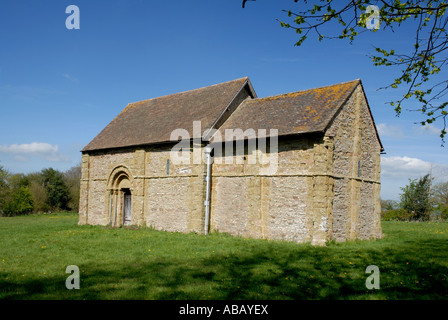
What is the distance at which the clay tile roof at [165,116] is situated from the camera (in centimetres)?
1912

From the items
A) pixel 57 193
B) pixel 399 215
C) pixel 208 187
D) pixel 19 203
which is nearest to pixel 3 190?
pixel 19 203

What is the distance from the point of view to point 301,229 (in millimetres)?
14266

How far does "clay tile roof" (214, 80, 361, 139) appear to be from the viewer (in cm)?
1469

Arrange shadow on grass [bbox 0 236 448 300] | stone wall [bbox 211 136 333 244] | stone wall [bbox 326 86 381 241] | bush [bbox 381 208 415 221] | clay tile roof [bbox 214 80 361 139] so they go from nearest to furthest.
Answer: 1. shadow on grass [bbox 0 236 448 300]
2. stone wall [bbox 211 136 333 244]
3. clay tile roof [bbox 214 80 361 139]
4. stone wall [bbox 326 86 381 241]
5. bush [bbox 381 208 415 221]

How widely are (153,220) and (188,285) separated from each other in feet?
39.2

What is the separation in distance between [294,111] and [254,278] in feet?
32.2

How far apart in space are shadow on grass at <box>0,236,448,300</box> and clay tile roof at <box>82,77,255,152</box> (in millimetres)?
8916

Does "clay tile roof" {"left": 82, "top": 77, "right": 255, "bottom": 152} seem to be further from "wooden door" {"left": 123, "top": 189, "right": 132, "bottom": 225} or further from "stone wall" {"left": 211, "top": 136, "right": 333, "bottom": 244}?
"stone wall" {"left": 211, "top": 136, "right": 333, "bottom": 244}

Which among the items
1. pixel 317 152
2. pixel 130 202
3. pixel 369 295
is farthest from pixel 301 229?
pixel 130 202

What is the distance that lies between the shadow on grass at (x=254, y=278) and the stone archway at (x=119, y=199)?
11.3m

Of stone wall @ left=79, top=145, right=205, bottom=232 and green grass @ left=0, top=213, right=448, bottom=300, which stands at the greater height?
stone wall @ left=79, top=145, right=205, bottom=232

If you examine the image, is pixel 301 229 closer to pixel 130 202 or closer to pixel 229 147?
Result: pixel 229 147

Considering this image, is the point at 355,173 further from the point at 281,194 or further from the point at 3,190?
the point at 3,190

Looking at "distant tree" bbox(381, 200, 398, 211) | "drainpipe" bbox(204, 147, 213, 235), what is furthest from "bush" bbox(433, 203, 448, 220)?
"drainpipe" bbox(204, 147, 213, 235)
